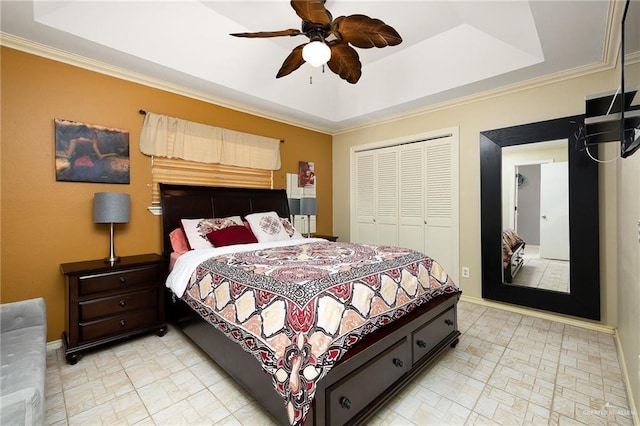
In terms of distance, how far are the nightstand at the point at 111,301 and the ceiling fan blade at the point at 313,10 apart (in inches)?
93.2

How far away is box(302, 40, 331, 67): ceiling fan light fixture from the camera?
6.64ft

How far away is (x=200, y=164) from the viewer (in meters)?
3.45

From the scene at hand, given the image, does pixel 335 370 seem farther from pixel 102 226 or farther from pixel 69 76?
pixel 69 76

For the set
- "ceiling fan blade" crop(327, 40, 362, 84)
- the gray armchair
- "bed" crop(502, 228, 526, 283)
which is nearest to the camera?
the gray armchair

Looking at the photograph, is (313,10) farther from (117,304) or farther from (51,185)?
(117,304)

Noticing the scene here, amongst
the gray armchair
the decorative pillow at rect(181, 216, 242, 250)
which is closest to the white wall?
the gray armchair

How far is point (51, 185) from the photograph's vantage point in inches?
98.1

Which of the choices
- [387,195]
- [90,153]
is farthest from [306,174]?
[90,153]

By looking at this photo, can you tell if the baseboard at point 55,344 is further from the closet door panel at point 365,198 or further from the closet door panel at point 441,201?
the closet door panel at point 441,201

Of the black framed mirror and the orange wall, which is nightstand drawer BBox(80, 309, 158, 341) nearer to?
the orange wall

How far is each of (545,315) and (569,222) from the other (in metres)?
1.02

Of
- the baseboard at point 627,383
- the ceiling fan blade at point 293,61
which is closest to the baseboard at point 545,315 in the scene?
the baseboard at point 627,383

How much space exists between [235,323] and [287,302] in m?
0.45

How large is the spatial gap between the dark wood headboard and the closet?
139 cm
